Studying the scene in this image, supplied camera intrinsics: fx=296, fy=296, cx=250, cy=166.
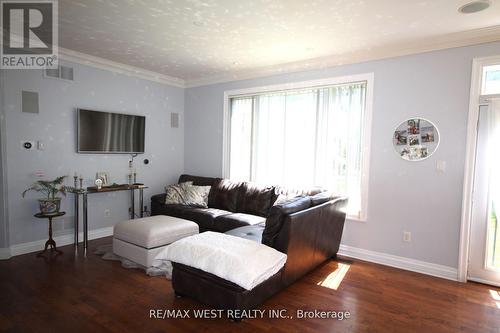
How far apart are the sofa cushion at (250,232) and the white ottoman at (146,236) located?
0.66 meters

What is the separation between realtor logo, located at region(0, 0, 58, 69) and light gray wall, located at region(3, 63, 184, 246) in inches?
6.4

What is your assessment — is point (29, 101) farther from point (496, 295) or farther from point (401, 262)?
point (496, 295)

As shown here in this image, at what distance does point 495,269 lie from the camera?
3135 mm

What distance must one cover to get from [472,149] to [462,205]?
0.61 meters

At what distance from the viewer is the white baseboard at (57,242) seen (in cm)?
373

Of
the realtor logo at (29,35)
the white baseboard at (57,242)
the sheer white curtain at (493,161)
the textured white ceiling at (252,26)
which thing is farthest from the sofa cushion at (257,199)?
the realtor logo at (29,35)

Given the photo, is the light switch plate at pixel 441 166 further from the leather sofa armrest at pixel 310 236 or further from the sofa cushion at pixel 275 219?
the sofa cushion at pixel 275 219

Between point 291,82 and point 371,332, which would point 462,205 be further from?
point 291,82

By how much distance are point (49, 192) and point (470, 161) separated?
16.3ft

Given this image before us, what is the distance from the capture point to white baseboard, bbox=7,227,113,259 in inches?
147

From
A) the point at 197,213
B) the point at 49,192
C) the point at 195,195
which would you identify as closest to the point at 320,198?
the point at 197,213

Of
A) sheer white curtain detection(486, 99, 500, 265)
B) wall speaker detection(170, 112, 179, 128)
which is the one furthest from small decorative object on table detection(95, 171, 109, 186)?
sheer white curtain detection(486, 99, 500, 265)

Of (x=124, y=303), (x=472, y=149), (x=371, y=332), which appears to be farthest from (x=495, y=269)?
(x=124, y=303)

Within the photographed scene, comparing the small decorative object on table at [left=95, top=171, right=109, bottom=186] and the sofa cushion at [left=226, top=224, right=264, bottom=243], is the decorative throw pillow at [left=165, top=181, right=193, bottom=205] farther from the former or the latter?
the sofa cushion at [left=226, top=224, right=264, bottom=243]
